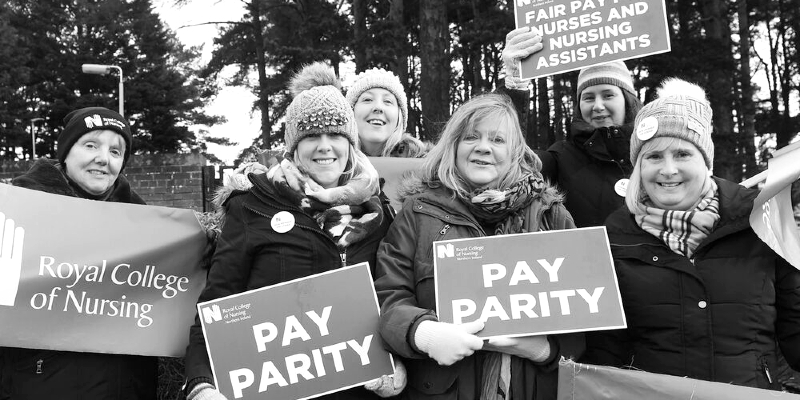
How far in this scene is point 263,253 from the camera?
9.25ft

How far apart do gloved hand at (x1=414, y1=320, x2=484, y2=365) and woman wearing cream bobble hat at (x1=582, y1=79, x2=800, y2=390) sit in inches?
24.7

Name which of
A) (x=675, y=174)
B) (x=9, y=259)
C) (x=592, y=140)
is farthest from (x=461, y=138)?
(x=9, y=259)

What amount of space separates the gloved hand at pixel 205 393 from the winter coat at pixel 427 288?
26.2 inches

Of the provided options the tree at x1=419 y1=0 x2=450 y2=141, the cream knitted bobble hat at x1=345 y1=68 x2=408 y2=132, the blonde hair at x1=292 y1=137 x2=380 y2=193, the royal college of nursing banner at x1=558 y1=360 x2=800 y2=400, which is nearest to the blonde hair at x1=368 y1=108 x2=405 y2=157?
the cream knitted bobble hat at x1=345 y1=68 x2=408 y2=132

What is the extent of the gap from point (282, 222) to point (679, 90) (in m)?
1.78

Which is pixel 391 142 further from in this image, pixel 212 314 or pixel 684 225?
pixel 684 225

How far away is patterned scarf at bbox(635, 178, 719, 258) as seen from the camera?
2.59 meters

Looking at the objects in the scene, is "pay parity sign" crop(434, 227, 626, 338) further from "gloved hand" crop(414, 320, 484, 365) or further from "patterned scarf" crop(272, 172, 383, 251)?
"patterned scarf" crop(272, 172, 383, 251)

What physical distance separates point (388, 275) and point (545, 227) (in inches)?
25.9

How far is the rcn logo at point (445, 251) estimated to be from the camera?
2604 millimetres

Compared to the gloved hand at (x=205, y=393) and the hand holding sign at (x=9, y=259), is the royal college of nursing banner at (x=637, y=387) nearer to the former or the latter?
the gloved hand at (x=205, y=393)

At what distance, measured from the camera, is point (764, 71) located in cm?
3244

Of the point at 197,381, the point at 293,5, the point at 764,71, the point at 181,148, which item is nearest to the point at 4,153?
the point at 181,148

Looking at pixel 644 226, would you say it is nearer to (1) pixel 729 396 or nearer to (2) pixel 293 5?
(1) pixel 729 396
